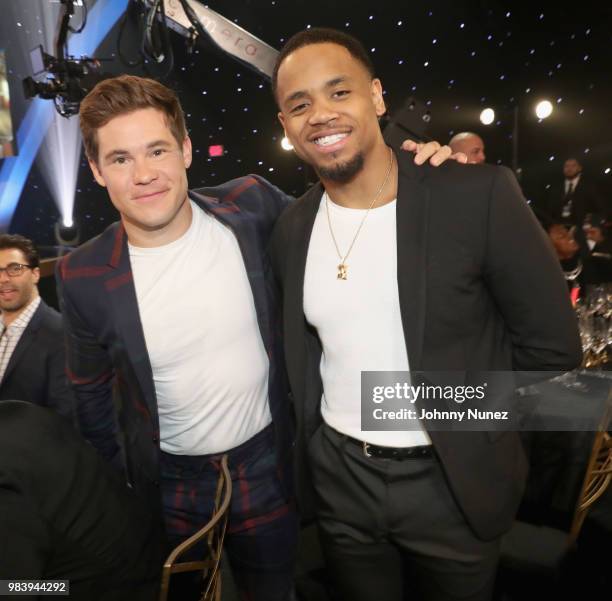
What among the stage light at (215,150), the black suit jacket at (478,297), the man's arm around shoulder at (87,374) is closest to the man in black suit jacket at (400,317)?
the black suit jacket at (478,297)

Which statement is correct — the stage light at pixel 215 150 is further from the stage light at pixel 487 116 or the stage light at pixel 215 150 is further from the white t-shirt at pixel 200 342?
the white t-shirt at pixel 200 342

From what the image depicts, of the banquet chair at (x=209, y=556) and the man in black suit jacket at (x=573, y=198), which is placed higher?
the man in black suit jacket at (x=573, y=198)

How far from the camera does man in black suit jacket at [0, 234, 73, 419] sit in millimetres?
2566

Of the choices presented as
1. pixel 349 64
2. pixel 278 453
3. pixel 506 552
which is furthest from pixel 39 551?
pixel 506 552

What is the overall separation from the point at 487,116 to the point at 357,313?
6.13 metres

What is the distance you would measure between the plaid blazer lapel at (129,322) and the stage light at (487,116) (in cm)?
607

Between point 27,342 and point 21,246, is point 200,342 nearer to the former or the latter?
point 27,342

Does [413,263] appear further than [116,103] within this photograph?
No

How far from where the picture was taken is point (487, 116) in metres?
6.55

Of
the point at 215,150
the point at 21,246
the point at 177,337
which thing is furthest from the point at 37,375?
the point at 215,150

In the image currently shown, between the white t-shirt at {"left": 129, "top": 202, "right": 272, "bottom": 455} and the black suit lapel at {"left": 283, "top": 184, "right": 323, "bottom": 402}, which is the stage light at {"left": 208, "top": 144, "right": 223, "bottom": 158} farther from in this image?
the black suit lapel at {"left": 283, "top": 184, "right": 323, "bottom": 402}

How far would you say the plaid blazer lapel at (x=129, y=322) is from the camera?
58.2 inches

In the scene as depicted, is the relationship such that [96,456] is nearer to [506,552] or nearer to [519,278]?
[519,278]

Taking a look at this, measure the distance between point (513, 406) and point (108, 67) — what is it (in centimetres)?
668
